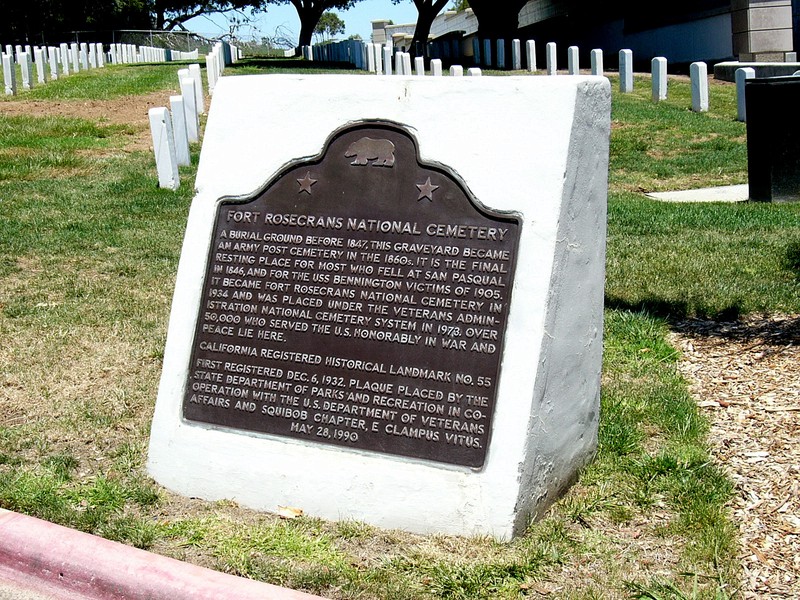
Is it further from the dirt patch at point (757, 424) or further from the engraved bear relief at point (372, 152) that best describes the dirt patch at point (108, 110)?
Answer: the engraved bear relief at point (372, 152)

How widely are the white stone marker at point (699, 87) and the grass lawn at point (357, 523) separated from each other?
24.7 feet

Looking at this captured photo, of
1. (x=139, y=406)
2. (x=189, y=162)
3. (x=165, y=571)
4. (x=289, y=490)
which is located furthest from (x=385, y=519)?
(x=189, y=162)

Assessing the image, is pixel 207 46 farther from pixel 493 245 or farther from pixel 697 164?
pixel 493 245

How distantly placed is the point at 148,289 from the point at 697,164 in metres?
7.50

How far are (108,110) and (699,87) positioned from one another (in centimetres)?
1042

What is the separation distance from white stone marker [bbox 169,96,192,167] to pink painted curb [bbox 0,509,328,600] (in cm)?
828

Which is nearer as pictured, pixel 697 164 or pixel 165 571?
pixel 165 571

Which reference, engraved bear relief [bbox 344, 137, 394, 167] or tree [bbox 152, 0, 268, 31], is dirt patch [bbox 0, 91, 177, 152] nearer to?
engraved bear relief [bbox 344, 137, 394, 167]

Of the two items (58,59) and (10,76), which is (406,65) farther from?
(58,59)

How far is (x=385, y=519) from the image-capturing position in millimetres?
3889

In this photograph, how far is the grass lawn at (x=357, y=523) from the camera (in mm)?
3496

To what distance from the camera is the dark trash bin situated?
8891 millimetres

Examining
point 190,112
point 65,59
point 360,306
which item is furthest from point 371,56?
point 360,306

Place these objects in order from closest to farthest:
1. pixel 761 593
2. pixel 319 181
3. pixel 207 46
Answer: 1. pixel 761 593
2. pixel 319 181
3. pixel 207 46
